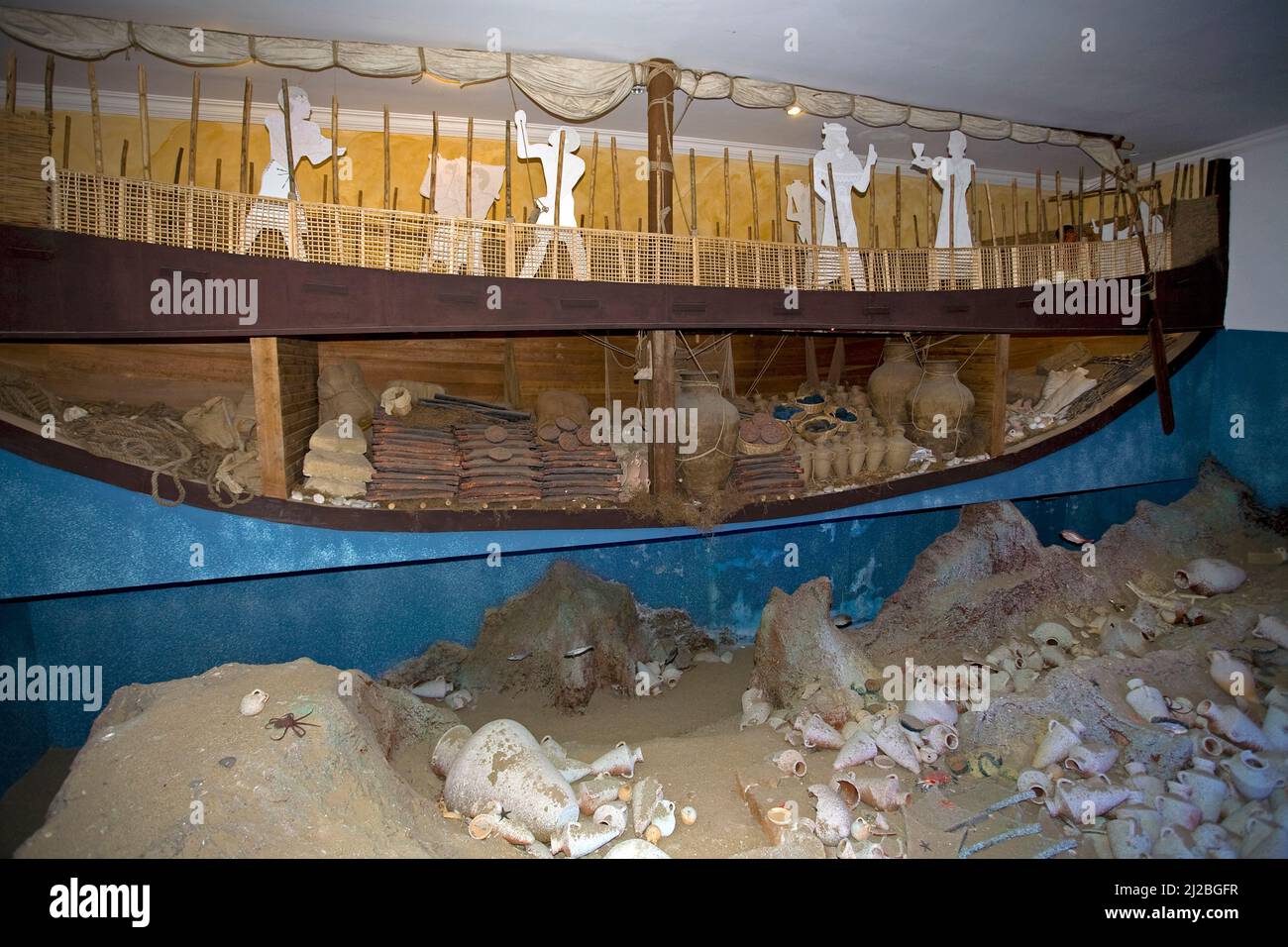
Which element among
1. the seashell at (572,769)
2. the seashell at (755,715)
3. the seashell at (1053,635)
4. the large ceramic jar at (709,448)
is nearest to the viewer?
the seashell at (572,769)

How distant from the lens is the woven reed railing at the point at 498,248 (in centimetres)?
541

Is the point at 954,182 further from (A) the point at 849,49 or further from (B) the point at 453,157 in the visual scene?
(B) the point at 453,157

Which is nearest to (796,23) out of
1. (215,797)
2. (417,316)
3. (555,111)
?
(555,111)

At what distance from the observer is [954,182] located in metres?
8.17

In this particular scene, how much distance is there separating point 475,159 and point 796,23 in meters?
4.08

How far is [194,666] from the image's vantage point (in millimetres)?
7289

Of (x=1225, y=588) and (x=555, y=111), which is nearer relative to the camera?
(x=555, y=111)

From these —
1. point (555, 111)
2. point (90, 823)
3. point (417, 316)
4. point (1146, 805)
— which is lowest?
point (1146, 805)

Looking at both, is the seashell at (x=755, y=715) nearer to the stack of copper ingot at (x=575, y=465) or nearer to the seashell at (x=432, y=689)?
the stack of copper ingot at (x=575, y=465)

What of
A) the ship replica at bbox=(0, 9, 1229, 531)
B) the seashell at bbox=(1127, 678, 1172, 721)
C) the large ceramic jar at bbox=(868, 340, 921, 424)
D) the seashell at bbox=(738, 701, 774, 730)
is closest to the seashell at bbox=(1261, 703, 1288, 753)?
the seashell at bbox=(1127, 678, 1172, 721)

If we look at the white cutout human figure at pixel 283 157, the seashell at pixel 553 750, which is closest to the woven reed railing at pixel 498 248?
the white cutout human figure at pixel 283 157

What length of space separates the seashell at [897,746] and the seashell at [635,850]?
2169 mm

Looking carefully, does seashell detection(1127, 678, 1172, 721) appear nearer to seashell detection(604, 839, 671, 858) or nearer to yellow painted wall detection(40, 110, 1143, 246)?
seashell detection(604, 839, 671, 858)

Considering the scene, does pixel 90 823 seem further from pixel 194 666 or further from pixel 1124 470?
pixel 1124 470
